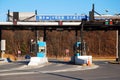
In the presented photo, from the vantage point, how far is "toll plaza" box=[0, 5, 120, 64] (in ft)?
152

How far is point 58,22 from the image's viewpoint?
4750cm

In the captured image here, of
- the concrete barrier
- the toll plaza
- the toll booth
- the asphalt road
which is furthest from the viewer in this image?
the toll booth

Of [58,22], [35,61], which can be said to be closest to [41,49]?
[58,22]

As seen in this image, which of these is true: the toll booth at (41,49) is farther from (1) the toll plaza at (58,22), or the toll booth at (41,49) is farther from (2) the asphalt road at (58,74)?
(2) the asphalt road at (58,74)

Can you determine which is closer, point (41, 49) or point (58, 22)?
point (58, 22)

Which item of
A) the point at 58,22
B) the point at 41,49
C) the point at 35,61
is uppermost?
the point at 58,22

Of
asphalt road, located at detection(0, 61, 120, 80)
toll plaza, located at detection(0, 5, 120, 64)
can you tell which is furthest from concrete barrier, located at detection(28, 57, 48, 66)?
asphalt road, located at detection(0, 61, 120, 80)

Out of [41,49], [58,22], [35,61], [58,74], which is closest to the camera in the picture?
[58,74]

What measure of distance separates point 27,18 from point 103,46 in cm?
6812

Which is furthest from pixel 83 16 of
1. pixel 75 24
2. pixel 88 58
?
pixel 88 58

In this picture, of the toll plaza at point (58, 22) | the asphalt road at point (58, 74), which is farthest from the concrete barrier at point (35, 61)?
the asphalt road at point (58, 74)

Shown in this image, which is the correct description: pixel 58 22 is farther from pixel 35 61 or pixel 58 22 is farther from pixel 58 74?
pixel 58 74

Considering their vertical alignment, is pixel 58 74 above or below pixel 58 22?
below

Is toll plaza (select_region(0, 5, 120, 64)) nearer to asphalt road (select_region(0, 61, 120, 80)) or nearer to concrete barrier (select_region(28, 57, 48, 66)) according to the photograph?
concrete barrier (select_region(28, 57, 48, 66))
